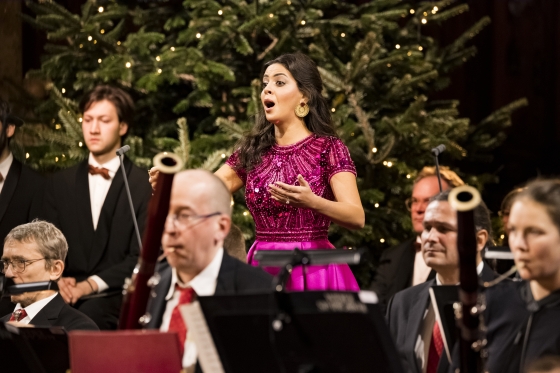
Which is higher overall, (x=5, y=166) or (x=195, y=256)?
(x=5, y=166)

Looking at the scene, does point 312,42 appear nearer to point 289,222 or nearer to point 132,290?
point 289,222

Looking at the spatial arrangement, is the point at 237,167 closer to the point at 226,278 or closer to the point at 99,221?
the point at 99,221

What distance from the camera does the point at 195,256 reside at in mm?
2410

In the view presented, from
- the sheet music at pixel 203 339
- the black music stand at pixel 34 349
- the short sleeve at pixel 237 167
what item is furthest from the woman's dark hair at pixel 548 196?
the short sleeve at pixel 237 167

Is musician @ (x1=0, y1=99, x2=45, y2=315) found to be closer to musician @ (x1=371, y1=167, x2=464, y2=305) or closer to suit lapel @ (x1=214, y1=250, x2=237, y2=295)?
→ musician @ (x1=371, y1=167, x2=464, y2=305)

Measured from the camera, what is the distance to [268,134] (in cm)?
380

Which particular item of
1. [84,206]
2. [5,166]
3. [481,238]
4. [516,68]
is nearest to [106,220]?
[84,206]

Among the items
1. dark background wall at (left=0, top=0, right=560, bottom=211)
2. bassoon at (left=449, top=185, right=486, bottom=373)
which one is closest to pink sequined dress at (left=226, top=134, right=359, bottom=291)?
bassoon at (left=449, top=185, right=486, bottom=373)

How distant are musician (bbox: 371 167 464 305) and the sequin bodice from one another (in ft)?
4.28

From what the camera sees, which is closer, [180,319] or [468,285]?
[468,285]

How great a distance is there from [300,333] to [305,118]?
6.20 feet

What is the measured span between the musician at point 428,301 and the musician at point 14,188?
2.43 metres

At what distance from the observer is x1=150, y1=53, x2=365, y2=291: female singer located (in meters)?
3.63

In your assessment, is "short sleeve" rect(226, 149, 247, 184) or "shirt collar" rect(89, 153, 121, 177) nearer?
"short sleeve" rect(226, 149, 247, 184)
